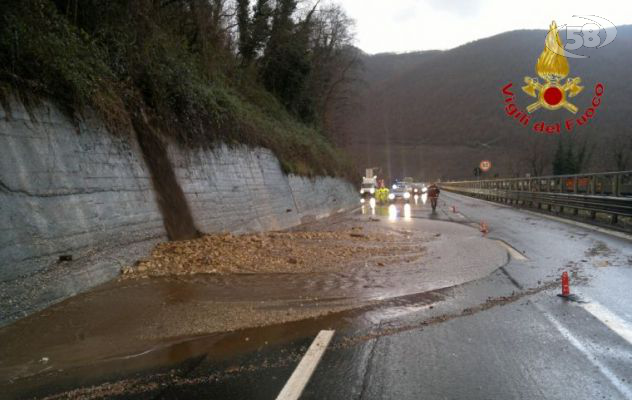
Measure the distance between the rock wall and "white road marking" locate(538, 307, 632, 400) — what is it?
247 inches

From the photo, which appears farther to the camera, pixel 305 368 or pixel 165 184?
pixel 165 184

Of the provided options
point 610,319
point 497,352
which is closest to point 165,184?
point 497,352

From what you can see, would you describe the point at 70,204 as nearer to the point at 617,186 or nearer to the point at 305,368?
the point at 305,368

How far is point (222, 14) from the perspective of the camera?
69.3ft

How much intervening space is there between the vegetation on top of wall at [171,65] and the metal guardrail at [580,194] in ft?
39.4

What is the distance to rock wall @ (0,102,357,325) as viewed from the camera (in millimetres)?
6344

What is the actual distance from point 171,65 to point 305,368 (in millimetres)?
10659

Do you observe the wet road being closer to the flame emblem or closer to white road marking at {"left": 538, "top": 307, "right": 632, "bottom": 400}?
white road marking at {"left": 538, "top": 307, "right": 632, "bottom": 400}

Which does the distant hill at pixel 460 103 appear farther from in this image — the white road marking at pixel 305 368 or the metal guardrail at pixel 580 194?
the white road marking at pixel 305 368

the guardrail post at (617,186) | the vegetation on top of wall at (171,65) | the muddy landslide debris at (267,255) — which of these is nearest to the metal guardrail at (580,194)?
the guardrail post at (617,186)

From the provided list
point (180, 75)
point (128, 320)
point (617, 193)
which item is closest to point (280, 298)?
point (128, 320)

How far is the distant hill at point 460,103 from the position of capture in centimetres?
10906

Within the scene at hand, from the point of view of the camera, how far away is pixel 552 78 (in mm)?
21234

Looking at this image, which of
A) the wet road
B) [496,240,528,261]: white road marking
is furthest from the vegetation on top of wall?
[496,240,528,261]: white road marking
